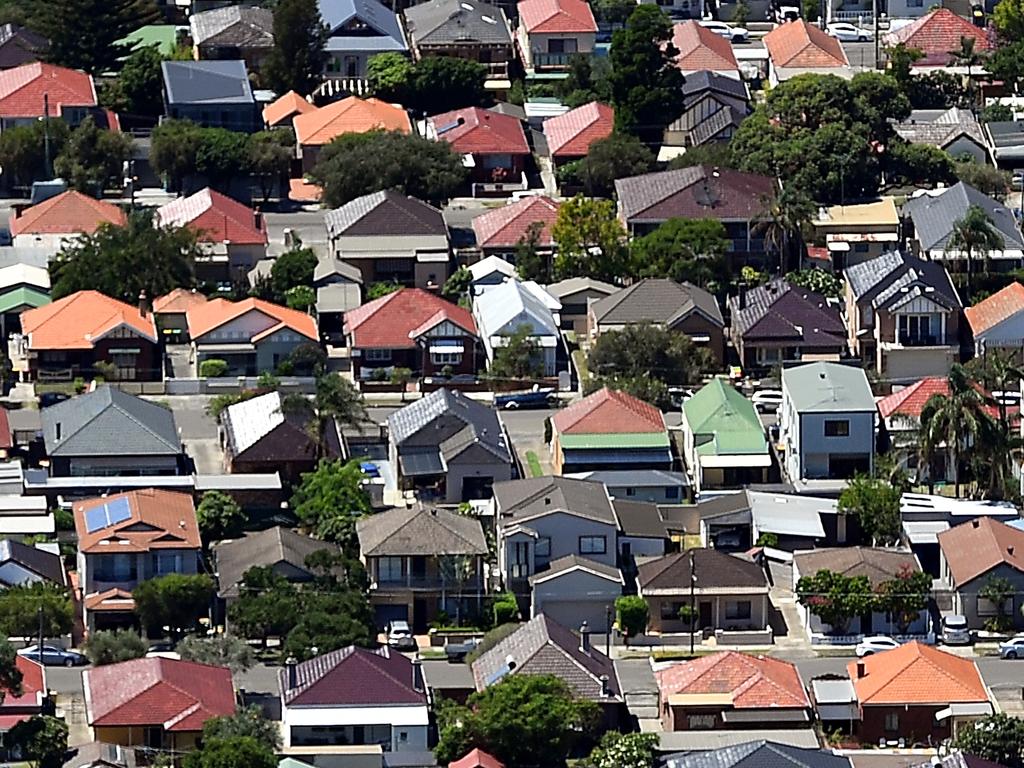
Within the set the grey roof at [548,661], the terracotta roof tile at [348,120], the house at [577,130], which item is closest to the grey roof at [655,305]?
the house at [577,130]

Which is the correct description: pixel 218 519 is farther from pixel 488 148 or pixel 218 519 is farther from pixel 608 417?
pixel 488 148

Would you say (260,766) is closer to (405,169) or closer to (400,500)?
(400,500)

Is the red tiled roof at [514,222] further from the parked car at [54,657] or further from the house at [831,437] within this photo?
the parked car at [54,657]

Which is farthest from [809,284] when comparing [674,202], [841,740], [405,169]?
[841,740]

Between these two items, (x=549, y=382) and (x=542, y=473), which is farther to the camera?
(x=549, y=382)

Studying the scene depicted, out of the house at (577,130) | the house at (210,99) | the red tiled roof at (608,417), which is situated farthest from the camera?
the house at (210,99)

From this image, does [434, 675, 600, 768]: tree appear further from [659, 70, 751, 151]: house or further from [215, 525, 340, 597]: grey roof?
[659, 70, 751, 151]: house
